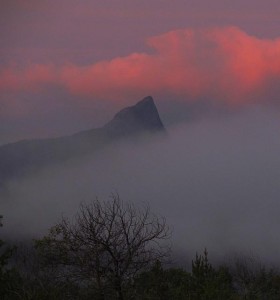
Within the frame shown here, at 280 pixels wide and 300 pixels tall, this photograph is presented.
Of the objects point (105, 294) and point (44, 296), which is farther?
point (105, 294)

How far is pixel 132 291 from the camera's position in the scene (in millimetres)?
28922

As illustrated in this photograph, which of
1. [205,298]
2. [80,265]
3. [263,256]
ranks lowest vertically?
[205,298]

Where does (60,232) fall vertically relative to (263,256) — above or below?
below

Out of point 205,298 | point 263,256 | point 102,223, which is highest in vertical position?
point 263,256

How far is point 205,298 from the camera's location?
97.7 feet

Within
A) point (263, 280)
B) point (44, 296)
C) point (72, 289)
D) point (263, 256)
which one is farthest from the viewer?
point (263, 256)

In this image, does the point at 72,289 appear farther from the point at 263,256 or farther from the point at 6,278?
the point at 263,256

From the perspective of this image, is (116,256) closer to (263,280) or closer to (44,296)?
(44,296)

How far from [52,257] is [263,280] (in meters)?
45.8

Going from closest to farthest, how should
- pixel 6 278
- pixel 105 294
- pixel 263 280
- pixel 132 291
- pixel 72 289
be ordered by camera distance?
1. pixel 105 294
2. pixel 132 291
3. pixel 6 278
4. pixel 72 289
5. pixel 263 280

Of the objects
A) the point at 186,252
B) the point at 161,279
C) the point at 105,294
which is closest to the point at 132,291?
the point at 105,294

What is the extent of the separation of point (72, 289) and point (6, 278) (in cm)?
424

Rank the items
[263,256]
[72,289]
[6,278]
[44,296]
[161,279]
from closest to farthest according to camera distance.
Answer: [44,296], [6,278], [72,289], [161,279], [263,256]

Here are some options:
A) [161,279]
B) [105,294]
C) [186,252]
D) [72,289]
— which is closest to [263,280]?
[161,279]
